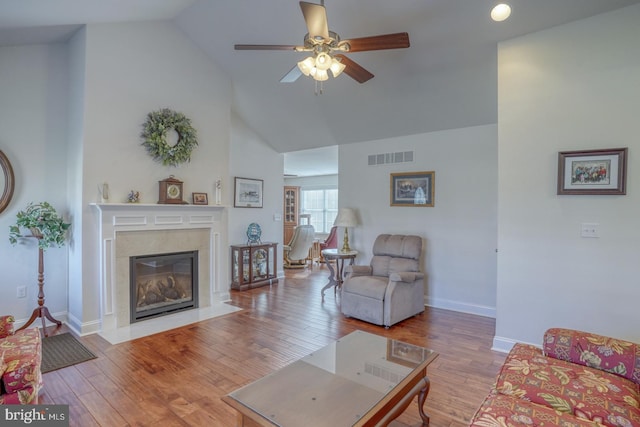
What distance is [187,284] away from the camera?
444 cm

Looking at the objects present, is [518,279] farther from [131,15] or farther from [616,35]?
[131,15]

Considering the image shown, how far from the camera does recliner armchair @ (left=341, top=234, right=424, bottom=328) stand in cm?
387

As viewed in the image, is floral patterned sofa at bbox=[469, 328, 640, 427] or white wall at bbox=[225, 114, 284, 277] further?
white wall at bbox=[225, 114, 284, 277]

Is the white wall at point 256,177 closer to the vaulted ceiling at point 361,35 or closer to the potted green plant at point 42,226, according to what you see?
the vaulted ceiling at point 361,35

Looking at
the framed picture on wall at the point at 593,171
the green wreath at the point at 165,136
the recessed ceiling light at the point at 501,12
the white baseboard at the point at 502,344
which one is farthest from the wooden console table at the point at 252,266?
the recessed ceiling light at the point at 501,12

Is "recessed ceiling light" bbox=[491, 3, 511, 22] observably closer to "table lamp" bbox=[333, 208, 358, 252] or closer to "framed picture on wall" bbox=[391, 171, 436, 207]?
"framed picture on wall" bbox=[391, 171, 436, 207]

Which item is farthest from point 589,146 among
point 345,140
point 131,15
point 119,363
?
point 131,15

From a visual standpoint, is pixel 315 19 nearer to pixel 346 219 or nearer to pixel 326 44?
pixel 326 44

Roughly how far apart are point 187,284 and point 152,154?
171cm

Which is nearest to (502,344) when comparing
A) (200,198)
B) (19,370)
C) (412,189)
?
(412,189)

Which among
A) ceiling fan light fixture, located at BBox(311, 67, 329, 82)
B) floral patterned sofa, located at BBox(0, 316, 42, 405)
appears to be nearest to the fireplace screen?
floral patterned sofa, located at BBox(0, 316, 42, 405)

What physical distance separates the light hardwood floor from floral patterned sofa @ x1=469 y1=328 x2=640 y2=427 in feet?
1.96

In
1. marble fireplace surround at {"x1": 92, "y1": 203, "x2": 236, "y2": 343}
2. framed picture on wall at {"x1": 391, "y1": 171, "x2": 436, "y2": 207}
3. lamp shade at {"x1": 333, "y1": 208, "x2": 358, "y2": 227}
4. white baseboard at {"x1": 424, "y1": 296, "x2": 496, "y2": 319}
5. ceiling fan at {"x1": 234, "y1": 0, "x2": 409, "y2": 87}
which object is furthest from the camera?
lamp shade at {"x1": 333, "y1": 208, "x2": 358, "y2": 227}

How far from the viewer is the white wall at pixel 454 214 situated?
4.32 metres
